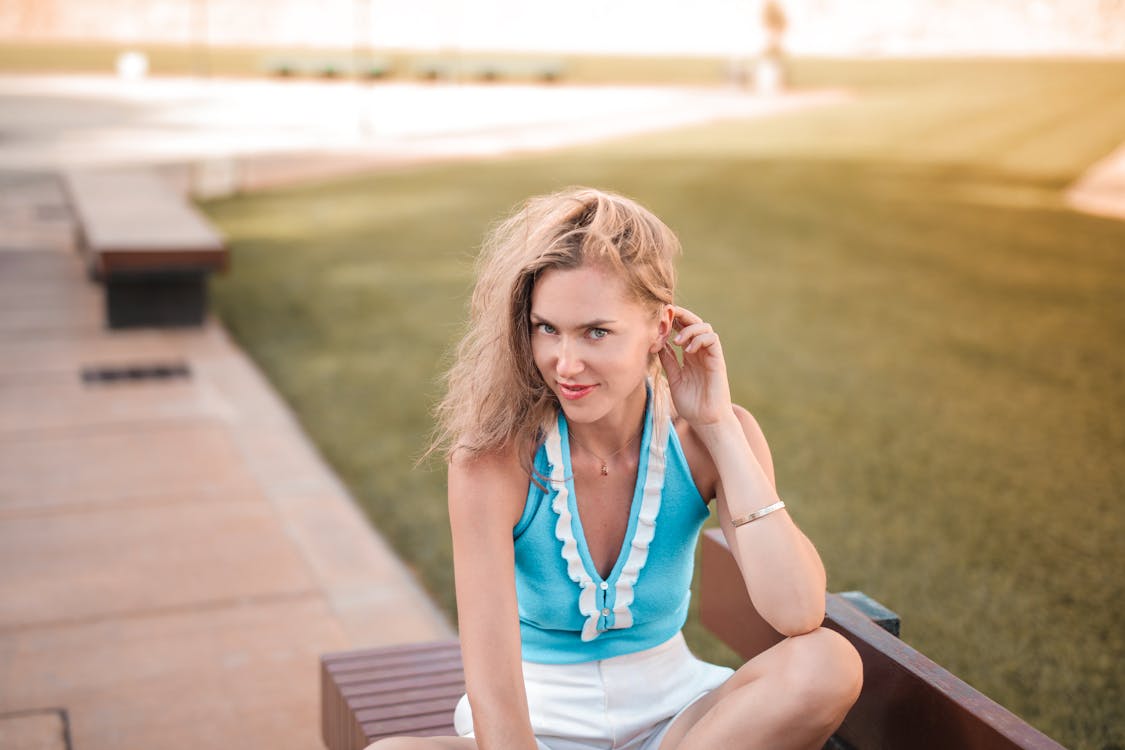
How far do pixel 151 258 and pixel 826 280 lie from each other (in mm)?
5012

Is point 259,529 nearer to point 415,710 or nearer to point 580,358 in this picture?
point 415,710

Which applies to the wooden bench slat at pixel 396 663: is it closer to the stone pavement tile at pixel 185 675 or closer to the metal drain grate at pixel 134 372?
the stone pavement tile at pixel 185 675

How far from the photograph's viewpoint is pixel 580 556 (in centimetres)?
210

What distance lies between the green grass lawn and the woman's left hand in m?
1.84

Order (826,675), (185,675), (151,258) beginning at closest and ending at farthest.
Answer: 1. (826,675)
2. (185,675)
3. (151,258)

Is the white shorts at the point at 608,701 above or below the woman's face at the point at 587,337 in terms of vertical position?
below

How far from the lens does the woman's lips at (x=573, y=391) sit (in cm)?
204

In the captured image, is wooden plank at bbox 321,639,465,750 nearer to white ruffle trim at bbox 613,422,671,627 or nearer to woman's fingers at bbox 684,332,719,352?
white ruffle trim at bbox 613,422,671,627

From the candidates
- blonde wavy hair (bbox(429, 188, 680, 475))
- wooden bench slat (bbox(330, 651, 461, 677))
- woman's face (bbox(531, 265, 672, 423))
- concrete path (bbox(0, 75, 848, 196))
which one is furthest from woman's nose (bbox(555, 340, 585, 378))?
concrete path (bbox(0, 75, 848, 196))

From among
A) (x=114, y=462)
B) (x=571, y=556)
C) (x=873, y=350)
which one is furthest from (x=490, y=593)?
(x=873, y=350)

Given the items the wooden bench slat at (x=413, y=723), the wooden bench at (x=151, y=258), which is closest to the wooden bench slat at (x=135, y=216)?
the wooden bench at (x=151, y=258)

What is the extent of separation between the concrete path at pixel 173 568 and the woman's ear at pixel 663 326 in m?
1.73

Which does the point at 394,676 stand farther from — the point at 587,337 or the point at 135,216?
the point at 135,216

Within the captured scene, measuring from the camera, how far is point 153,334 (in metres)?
7.66
